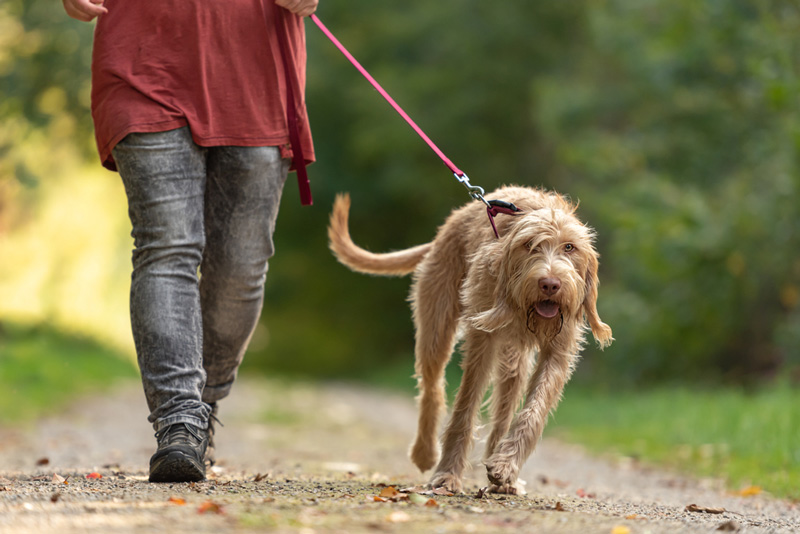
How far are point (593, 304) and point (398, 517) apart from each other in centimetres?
159

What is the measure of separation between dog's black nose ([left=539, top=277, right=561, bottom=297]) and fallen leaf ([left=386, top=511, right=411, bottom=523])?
1220 millimetres

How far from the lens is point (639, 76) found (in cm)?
1496

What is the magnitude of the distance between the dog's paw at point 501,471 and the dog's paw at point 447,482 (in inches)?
11.3

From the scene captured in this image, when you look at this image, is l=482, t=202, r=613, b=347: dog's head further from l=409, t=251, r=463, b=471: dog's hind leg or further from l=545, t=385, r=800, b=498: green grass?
l=545, t=385, r=800, b=498: green grass

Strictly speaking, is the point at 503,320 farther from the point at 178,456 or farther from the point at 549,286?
the point at 178,456

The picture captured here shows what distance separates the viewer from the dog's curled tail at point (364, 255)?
5184 millimetres

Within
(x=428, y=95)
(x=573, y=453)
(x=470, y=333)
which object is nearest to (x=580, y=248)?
(x=470, y=333)

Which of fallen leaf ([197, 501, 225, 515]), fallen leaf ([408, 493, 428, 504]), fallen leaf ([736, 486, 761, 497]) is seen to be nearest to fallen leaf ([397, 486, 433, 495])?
fallen leaf ([408, 493, 428, 504])

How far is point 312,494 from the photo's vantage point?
371 centimetres

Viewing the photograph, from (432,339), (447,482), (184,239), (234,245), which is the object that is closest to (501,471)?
(447,482)

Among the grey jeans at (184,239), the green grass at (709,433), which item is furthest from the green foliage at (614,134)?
the grey jeans at (184,239)

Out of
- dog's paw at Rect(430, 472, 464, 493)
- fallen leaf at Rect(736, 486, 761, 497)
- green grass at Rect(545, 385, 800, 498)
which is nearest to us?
dog's paw at Rect(430, 472, 464, 493)

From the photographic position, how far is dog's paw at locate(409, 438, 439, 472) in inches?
195

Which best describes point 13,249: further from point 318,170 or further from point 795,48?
point 795,48
